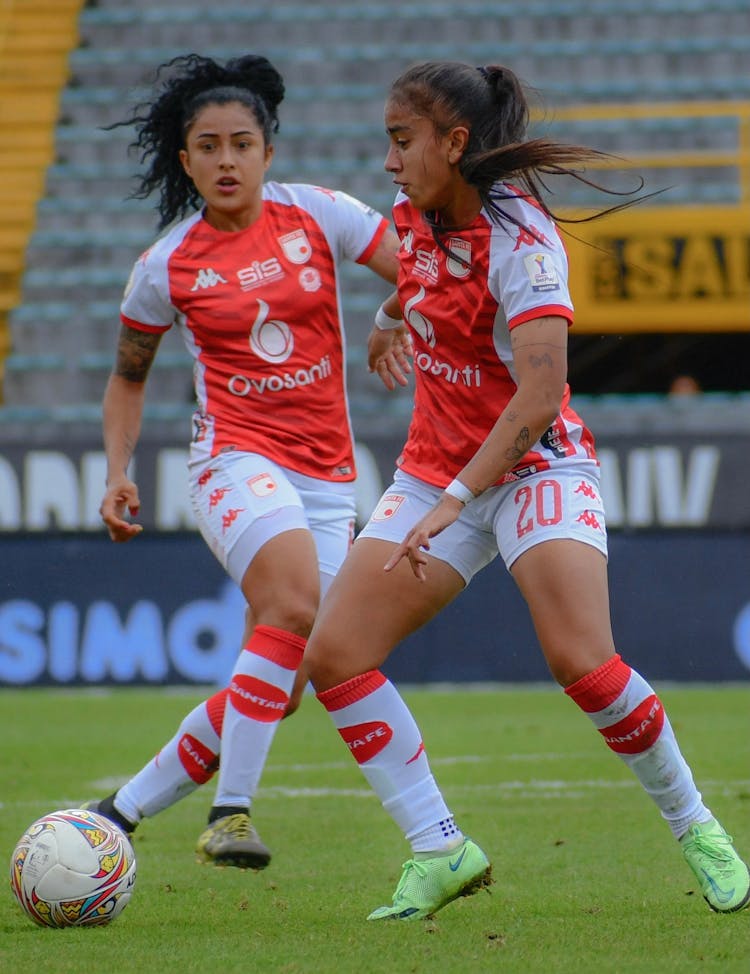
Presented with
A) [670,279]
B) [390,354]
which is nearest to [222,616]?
[670,279]

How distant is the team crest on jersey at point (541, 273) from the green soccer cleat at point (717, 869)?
1.37m

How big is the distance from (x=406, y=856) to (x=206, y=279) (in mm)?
1927

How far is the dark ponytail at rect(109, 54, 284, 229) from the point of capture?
5473mm

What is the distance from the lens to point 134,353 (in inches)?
215

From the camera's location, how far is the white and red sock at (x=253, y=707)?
4.84 meters

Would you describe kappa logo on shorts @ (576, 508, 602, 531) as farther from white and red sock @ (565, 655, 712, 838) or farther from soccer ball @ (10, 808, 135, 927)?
soccer ball @ (10, 808, 135, 927)

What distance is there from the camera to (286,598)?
195 inches

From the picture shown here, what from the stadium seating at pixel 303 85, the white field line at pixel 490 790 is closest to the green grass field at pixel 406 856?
the white field line at pixel 490 790

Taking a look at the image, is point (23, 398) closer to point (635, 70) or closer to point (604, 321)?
point (604, 321)

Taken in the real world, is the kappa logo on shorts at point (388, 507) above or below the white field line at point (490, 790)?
above

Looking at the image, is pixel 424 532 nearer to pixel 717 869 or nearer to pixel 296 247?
pixel 717 869

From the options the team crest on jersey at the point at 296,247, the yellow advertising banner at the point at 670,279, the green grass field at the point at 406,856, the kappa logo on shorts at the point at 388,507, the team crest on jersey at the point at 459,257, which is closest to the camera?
the green grass field at the point at 406,856

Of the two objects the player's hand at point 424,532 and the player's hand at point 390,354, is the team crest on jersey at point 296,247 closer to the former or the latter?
the player's hand at point 390,354

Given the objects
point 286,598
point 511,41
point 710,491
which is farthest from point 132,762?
point 511,41
